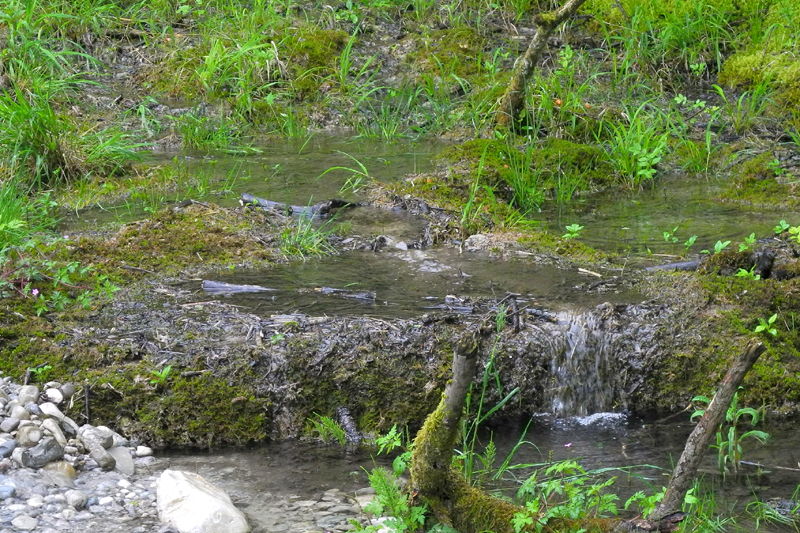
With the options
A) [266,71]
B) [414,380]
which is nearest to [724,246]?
[414,380]

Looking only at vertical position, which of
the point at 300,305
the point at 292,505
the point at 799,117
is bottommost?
the point at 292,505

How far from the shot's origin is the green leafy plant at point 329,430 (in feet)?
13.3

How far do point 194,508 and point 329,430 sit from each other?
1.02 metres

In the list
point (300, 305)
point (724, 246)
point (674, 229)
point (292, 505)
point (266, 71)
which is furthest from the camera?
point (266, 71)

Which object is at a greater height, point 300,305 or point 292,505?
point 300,305

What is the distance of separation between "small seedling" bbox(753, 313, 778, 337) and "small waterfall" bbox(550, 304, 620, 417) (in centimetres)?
74

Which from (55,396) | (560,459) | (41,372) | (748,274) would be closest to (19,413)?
(55,396)

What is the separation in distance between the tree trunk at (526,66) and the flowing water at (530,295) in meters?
1.02

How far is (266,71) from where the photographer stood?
960 centimetres

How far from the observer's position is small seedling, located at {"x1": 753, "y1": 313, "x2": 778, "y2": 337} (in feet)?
14.2

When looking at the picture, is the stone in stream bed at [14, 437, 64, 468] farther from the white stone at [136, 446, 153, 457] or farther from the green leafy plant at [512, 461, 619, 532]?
the green leafy plant at [512, 461, 619, 532]

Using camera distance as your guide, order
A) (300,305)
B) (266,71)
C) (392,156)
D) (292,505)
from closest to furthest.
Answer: (292,505) → (300,305) → (392,156) → (266,71)

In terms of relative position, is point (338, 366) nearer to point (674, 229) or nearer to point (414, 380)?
point (414, 380)

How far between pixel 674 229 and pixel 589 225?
0.63 metres
